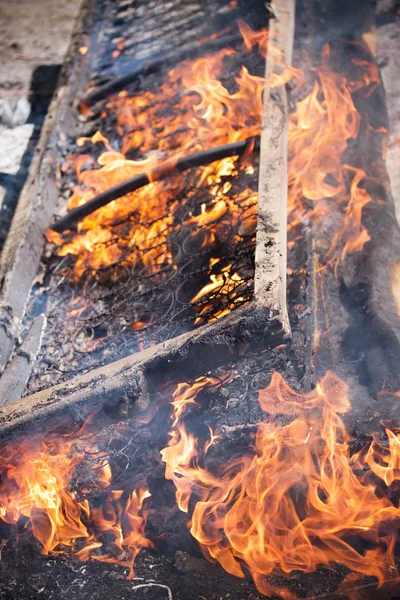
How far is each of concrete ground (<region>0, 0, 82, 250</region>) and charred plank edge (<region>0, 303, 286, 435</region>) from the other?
9.04 ft

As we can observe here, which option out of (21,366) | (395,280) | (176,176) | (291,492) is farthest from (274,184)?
(21,366)

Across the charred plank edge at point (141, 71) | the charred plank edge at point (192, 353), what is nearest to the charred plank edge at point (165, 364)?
the charred plank edge at point (192, 353)

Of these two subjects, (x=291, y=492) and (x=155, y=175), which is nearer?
(x=291, y=492)

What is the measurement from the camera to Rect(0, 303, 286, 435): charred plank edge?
3.10 metres

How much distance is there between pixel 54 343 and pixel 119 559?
181cm

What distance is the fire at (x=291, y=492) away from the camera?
3.20 metres

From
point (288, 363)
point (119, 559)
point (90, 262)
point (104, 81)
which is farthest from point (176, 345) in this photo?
point (104, 81)

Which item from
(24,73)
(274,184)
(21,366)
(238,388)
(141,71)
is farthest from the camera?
(24,73)

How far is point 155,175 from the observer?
5.18 metres

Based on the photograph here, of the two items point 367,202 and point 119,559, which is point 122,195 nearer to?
point 367,202

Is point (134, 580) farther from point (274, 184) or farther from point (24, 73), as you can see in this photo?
point (24, 73)

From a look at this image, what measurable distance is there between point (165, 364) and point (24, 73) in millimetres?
6154

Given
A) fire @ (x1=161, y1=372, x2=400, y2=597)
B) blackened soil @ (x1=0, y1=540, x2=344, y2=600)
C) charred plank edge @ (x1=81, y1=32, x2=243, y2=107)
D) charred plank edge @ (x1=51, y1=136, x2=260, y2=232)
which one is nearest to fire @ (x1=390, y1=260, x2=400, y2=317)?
fire @ (x1=161, y1=372, x2=400, y2=597)

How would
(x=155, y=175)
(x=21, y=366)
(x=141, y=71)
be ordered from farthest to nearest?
1. (x=141, y=71)
2. (x=155, y=175)
3. (x=21, y=366)
